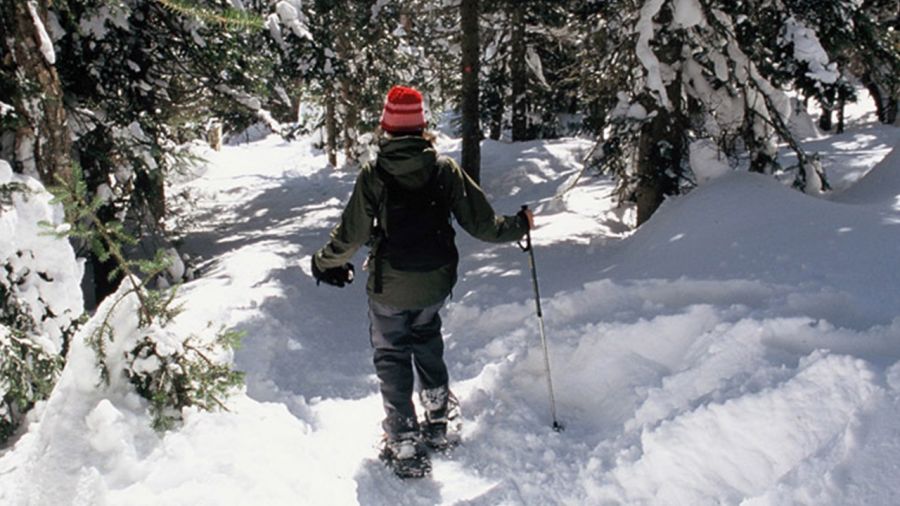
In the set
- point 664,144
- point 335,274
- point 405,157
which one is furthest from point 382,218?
point 664,144

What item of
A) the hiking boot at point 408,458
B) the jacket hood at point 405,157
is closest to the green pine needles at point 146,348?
the hiking boot at point 408,458

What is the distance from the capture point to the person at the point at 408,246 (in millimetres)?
4125

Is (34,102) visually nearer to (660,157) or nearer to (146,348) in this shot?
(146,348)

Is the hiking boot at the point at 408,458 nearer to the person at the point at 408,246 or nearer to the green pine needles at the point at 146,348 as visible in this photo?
the person at the point at 408,246

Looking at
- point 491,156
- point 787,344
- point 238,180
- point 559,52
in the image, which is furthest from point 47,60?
point 559,52

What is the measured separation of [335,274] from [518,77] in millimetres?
16716

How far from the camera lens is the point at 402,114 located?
4113mm

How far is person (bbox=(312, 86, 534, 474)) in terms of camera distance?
412 cm

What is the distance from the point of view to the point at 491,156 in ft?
60.5

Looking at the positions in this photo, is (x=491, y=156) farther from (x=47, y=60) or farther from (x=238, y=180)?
(x=47, y=60)

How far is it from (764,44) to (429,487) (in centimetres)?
752

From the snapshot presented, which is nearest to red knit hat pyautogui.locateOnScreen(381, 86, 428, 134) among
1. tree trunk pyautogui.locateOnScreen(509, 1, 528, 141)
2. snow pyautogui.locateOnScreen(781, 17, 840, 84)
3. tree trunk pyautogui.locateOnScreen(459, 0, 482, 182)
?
snow pyautogui.locateOnScreen(781, 17, 840, 84)

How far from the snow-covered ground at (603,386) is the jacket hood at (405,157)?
168 cm

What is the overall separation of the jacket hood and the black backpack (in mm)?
55
